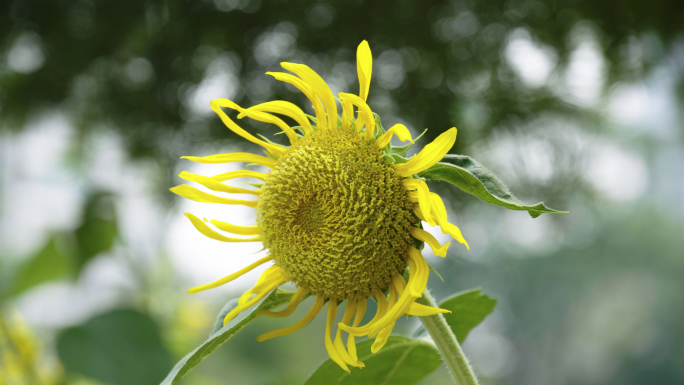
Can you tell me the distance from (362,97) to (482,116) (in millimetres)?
748

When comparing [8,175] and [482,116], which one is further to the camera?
[8,175]

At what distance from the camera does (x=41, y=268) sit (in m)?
0.84

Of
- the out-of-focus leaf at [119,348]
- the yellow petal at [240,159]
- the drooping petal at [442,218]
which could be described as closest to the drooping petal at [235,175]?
the yellow petal at [240,159]

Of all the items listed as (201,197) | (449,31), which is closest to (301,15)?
(449,31)

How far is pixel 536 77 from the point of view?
97 centimetres

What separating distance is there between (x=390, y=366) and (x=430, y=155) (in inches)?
6.8

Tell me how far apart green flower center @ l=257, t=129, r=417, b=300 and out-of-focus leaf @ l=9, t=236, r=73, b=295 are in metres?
0.72

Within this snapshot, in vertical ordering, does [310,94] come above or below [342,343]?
above

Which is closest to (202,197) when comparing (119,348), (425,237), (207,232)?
(207,232)

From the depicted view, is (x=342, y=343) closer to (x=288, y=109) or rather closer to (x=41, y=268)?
(x=288, y=109)

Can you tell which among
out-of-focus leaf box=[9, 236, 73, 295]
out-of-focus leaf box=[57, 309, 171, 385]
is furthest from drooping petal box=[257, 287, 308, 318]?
out-of-focus leaf box=[9, 236, 73, 295]

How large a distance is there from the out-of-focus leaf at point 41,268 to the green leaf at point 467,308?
0.74 metres

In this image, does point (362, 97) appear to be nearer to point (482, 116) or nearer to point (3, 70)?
point (482, 116)

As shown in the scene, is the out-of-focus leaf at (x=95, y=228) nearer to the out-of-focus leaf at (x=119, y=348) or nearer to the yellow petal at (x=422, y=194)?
the out-of-focus leaf at (x=119, y=348)
